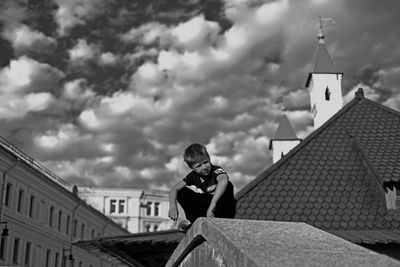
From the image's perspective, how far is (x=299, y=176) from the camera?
617 inches

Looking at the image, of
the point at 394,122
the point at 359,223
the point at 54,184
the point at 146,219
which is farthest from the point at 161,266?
the point at 146,219

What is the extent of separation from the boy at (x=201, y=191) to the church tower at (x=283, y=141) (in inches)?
1229

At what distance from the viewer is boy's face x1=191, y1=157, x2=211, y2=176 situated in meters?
4.70

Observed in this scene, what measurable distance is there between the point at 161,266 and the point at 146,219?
6180 centimetres

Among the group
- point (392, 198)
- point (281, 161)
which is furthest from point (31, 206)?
point (392, 198)

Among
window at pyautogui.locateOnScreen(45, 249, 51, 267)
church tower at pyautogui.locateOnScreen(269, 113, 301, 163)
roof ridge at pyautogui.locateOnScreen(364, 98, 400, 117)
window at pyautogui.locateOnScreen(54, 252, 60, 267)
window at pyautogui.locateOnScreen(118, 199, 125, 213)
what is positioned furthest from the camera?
window at pyautogui.locateOnScreen(118, 199, 125, 213)

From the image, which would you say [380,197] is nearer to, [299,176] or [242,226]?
[299,176]

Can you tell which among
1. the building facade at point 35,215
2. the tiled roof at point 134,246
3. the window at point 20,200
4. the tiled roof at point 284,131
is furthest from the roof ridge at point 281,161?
the window at point 20,200

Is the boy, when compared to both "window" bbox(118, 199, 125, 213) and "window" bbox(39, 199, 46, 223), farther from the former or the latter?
"window" bbox(118, 199, 125, 213)

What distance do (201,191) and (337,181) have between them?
1109cm

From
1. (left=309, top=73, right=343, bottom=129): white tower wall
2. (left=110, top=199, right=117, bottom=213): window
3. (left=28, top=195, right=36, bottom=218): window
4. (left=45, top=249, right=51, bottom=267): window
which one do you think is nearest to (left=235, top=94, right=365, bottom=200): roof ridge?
(left=309, top=73, right=343, bottom=129): white tower wall

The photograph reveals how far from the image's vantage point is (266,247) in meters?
3.23

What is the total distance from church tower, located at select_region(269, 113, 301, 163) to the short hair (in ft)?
103

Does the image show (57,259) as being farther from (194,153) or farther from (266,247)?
(266,247)
